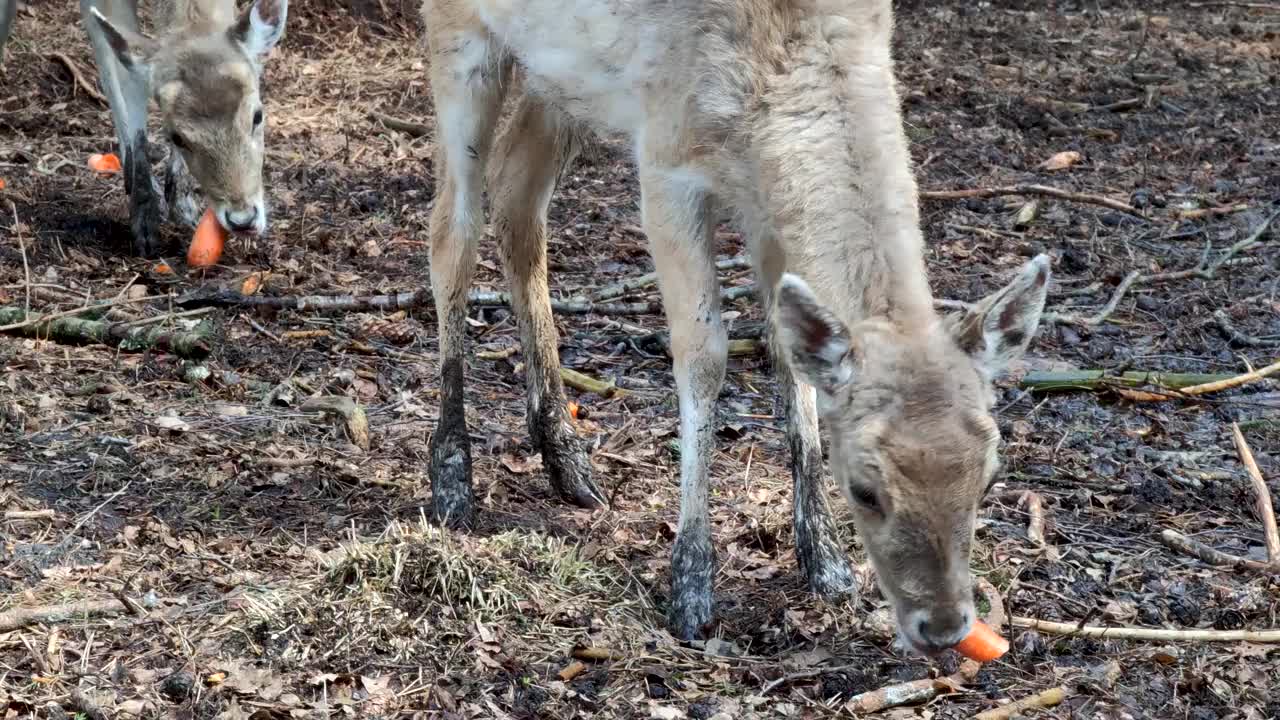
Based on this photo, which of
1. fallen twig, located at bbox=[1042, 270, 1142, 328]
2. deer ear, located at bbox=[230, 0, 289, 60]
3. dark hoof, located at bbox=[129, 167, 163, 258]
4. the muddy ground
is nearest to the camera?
the muddy ground

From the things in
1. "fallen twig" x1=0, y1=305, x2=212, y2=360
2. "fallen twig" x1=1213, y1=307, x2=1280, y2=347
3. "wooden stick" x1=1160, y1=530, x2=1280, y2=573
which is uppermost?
"fallen twig" x1=0, y1=305, x2=212, y2=360

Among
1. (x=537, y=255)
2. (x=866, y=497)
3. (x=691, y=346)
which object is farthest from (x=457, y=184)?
(x=866, y=497)

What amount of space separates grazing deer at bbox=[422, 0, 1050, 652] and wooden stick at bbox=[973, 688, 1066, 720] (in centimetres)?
56

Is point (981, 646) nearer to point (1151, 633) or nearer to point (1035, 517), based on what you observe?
point (1151, 633)

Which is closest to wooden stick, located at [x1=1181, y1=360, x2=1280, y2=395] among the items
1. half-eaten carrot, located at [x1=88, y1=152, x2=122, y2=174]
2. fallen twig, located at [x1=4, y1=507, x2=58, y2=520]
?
fallen twig, located at [x1=4, y1=507, x2=58, y2=520]

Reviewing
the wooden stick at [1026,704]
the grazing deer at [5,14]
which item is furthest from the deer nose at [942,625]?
the grazing deer at [5,14]

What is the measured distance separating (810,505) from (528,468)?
1.76 m

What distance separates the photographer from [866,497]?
4770mm

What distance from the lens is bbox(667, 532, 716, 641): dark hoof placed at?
570cm

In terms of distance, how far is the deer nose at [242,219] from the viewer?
30.9 ft

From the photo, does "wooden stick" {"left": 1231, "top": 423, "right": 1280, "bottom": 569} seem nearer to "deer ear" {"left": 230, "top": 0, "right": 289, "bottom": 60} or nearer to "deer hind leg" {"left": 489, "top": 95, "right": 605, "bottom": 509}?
"deer hind leg" {"left": 489, "top": 95, "right": 605, "bottom": 509}

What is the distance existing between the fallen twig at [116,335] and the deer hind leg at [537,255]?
2.03 m

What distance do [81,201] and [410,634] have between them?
6.62 meters

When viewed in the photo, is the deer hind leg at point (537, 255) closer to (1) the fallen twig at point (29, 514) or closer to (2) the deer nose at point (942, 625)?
(1) the fallen twig at point (29, 514)
